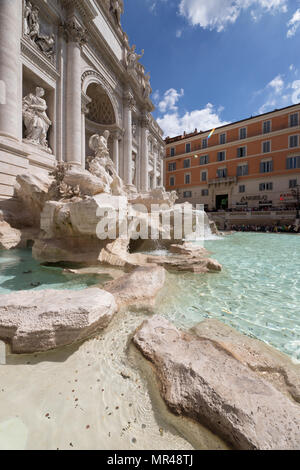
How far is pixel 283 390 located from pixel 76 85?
13.5 meters

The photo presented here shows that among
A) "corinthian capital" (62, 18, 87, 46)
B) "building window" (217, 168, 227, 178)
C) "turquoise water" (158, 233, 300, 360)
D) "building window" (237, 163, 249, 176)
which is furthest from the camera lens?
"building window" (217, 168, 227, 178)

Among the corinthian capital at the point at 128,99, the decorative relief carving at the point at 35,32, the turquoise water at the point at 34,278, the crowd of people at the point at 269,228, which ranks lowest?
the turquoise water at the point at 34,278

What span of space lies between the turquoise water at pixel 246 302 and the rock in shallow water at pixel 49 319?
2.96 ft

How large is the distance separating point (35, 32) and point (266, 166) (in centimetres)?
2228

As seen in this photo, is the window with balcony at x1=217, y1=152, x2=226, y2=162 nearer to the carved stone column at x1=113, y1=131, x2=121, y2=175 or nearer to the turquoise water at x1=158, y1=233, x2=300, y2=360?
the carved stone column at x1=113, y1=131, x2=121, y2=175

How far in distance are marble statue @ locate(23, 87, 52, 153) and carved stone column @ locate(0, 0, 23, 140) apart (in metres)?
1.03

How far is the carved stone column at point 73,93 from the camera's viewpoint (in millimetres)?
10047

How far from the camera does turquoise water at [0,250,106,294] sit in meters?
3.14

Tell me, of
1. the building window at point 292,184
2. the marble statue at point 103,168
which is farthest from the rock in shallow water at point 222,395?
the building window at point 292,184

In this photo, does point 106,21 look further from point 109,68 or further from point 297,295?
point 297,295

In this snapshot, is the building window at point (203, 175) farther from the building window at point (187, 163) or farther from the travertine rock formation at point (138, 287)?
the travertine rock formation at point (138, 287)

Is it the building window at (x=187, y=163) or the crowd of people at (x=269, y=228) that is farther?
the building window at (x=187, y=163)

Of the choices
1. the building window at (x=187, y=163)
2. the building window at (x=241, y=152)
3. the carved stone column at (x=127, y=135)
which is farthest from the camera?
the building window at (x=187, y=163)

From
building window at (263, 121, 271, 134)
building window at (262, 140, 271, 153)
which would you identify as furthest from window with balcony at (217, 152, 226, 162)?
building window at (263, 121, 271, 134)
